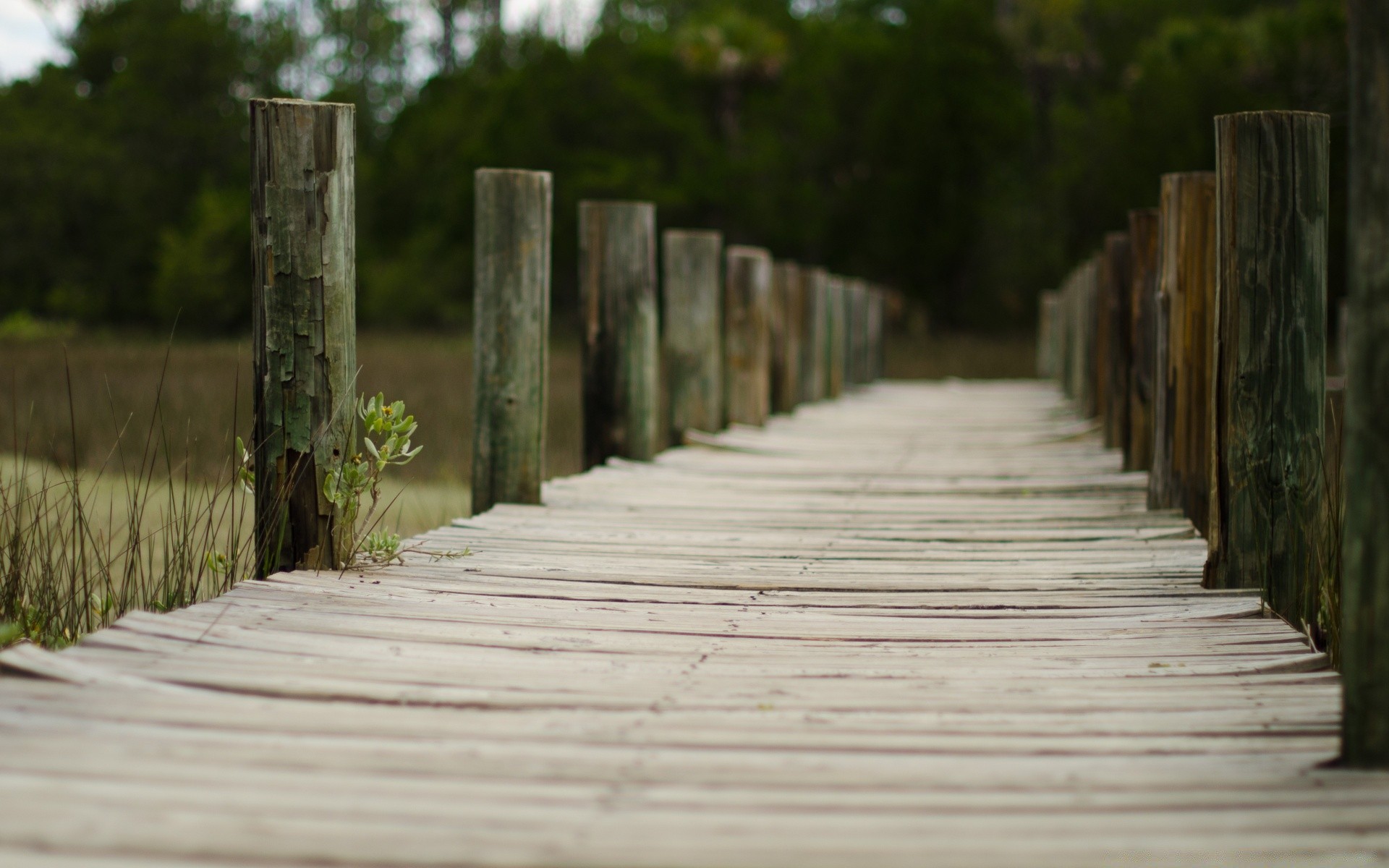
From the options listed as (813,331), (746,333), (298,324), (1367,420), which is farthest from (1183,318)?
(813,331)

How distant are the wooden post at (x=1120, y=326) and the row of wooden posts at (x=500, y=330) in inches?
80.1

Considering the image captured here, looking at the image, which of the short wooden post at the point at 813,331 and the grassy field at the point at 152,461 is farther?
the short wooden post at the point at 813,331

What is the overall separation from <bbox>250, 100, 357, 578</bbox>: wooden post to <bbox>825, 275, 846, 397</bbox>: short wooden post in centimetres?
758

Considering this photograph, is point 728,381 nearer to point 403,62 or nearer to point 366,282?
point 366,282

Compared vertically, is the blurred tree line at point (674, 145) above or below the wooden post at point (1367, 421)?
above

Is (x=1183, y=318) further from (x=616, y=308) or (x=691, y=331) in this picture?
(x=691, y=331)

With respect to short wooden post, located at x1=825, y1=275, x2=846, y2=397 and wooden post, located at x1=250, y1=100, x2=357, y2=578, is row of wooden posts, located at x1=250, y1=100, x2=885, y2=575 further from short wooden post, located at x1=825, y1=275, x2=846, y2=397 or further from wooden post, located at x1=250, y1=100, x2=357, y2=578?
short wooden post, located at x1=825, y1=275, x2=846, y2=397

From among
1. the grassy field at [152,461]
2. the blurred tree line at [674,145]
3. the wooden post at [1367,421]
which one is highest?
the blurred tree line at [674,145]

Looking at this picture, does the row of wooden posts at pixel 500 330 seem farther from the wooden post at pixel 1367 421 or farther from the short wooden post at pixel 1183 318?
the wooden post at pixel 1367 421

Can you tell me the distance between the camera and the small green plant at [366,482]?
11.1 ft

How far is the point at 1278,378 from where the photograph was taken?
3164 millimetres

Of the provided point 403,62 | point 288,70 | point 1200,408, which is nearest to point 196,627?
point 1200,408

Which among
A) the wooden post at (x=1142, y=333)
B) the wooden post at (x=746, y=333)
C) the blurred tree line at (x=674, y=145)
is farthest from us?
the blurred tree line at (x=674, y=145)

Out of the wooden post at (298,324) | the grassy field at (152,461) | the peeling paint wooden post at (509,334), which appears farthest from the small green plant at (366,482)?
the peeling paint wooden post at (509,334)
